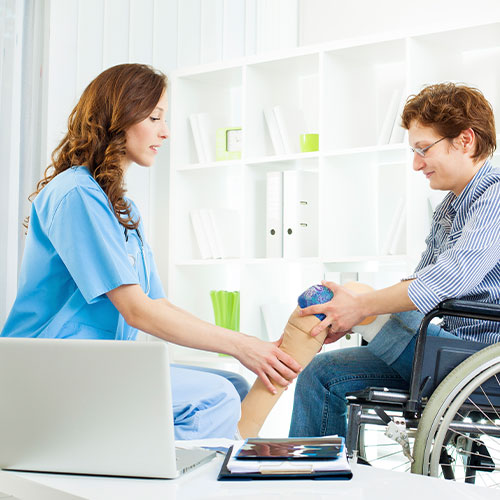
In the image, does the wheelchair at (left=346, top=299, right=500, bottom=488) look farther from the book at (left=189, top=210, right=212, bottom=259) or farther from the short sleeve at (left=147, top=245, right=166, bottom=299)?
the book at (left=189, top=210, right=212, bottom=259)

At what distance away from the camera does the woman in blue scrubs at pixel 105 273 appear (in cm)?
158

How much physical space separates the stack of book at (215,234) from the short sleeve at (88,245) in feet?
5.52

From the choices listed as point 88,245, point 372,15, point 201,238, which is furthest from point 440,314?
point 372,15

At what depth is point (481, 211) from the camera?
1716mm

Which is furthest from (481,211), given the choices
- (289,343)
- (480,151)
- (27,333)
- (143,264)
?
(27,333)

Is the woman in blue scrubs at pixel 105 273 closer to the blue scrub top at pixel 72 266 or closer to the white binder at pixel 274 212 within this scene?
the blue scrub top at pixel 72 266

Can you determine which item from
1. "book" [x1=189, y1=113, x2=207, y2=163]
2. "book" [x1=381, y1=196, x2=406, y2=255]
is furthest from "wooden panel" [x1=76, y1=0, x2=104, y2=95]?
"book" [x1=381, y1=196, x2=406, y2=255]

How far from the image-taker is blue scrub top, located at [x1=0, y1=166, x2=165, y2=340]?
1580mm

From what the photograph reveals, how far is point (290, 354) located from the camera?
5.79ft

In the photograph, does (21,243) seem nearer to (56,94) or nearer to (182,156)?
(56,94)

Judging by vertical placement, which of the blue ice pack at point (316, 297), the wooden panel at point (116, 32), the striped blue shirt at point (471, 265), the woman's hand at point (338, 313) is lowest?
the woman's hand at point (338, 313)

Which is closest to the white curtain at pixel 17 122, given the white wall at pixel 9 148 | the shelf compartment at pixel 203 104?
the white wall at pixel 9 148

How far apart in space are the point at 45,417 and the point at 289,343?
83 centimetres

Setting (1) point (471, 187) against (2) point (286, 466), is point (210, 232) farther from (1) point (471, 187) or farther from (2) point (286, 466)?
(2) point (286, 466)
